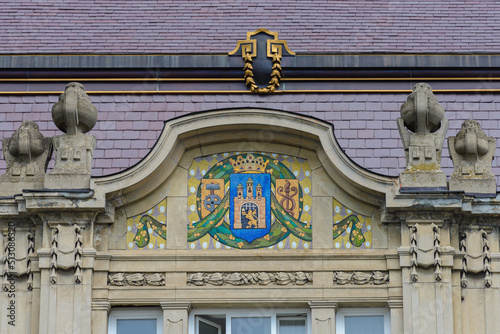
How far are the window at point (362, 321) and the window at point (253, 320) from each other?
468mm

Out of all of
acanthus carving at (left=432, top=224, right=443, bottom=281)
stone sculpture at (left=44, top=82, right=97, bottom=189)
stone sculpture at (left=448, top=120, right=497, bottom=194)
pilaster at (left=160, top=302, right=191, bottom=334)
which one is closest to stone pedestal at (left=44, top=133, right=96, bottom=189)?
stone sculpture at (left=44, top=82, right=97, bottom=189)

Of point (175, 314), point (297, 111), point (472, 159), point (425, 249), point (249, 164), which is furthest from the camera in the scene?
point (297, 111)

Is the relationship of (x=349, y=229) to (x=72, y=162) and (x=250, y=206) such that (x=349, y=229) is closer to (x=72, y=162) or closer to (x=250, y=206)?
(x=250, y=206)

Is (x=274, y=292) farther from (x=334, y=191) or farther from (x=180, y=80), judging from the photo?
(x=180, y=80)

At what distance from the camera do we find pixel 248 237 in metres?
19.2

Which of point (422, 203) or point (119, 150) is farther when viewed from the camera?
point (119, 150)

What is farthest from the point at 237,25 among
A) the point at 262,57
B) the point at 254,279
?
the point at 254,279

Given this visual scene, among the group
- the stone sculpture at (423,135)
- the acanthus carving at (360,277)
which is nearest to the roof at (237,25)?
the stone sculpture at (423,135)

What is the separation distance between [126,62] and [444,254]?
591 cm

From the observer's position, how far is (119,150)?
20.4 m

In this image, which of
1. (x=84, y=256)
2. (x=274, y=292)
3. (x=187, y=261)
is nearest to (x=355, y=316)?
(x=274, y=292)

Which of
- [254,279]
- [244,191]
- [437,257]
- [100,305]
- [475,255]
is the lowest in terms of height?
A: [100,305]

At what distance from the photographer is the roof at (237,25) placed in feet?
73.3

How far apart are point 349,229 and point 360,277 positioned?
2.34ft
